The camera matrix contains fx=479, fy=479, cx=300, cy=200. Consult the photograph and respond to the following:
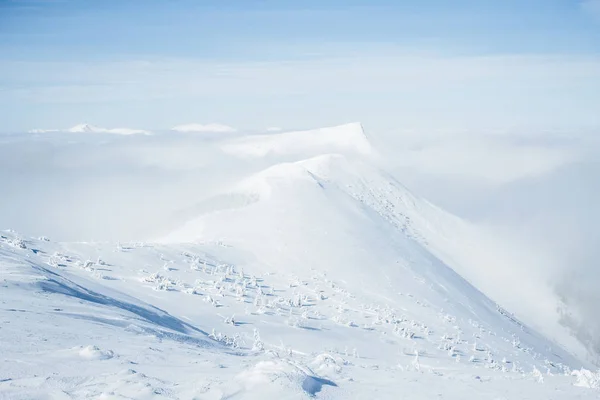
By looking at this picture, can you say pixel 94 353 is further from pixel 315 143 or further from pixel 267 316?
pixel 315 143

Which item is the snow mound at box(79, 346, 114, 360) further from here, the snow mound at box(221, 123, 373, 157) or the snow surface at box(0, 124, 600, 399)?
the snow mound at box(221, 123, 373, 157)

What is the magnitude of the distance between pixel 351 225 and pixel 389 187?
101 ft

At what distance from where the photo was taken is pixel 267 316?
22.1 metres

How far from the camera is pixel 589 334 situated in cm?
5497

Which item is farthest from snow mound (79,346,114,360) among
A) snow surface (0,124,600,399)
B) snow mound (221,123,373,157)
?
snow mound (221,123,373,157)

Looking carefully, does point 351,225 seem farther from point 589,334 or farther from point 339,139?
point 339,139

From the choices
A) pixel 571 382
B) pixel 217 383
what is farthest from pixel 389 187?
pixel 217 383

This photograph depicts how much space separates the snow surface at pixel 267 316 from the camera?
8.88 m

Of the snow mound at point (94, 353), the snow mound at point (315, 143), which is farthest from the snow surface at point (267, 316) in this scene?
the snow mound at point (315, 143)

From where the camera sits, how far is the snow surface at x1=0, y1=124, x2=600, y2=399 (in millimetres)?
8883

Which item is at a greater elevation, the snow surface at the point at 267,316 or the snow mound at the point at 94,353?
the snow mound at the point at 94,353

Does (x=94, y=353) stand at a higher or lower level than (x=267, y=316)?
higher

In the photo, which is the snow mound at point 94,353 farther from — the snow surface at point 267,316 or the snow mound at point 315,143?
the snow mound at point 315,143

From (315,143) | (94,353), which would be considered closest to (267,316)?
(94,353)
